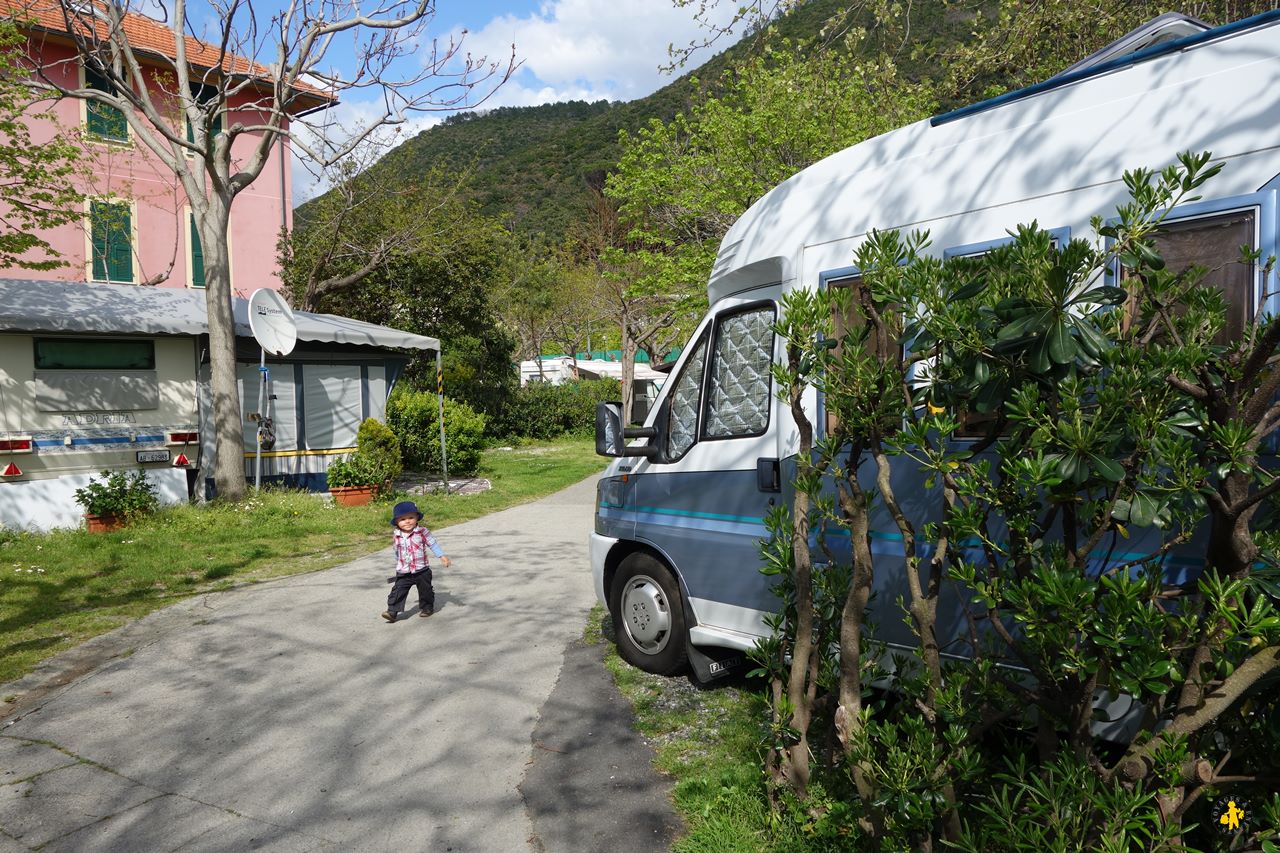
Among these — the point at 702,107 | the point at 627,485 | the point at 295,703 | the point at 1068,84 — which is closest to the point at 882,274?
the point at 1068,84

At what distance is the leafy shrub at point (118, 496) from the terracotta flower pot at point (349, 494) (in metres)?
2.54

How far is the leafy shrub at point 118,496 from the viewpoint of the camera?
421 inches

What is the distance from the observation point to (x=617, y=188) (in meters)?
19.4

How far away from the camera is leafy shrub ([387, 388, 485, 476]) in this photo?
54.9 ft

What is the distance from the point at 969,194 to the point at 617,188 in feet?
53.6

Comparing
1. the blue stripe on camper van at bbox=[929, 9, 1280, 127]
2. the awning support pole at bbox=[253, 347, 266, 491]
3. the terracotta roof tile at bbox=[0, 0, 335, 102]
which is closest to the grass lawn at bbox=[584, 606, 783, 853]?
the blue stripe on camper van at bbox=[929, 9, 1280, 127]

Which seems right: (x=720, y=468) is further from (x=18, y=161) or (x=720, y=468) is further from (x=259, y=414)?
(x=18, y=161)

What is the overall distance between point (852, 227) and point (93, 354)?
1126 cm

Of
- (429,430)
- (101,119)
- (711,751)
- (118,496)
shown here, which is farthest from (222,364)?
(101,119)

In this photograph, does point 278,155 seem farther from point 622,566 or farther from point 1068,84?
point 1068,84

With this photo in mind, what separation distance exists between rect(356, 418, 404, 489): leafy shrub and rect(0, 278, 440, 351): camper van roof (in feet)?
4.67

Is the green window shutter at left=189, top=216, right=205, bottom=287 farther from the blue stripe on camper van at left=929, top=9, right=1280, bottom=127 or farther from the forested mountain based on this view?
the blue stripe on camper van at left=929, top=9, right=1280, bottom=127

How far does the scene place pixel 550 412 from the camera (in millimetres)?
27969

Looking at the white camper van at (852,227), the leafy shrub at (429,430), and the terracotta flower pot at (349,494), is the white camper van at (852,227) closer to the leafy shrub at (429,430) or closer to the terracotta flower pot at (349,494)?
the terracotta flower pot at (349,494)
